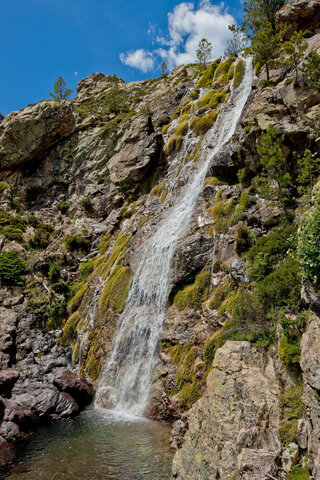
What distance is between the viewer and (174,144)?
3509cm

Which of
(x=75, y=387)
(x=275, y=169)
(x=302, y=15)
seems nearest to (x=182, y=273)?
(x=275, y=169)

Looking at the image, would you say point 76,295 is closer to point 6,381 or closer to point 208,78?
point 6,381

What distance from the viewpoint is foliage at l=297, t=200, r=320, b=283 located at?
23.9ft

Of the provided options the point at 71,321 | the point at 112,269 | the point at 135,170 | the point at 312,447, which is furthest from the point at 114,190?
the point at 312,447

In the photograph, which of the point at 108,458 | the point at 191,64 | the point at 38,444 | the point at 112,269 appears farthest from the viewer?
the point at 191,64

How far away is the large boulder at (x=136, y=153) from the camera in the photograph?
119 ft

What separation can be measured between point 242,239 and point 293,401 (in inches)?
361

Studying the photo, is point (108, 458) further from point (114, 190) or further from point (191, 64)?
point (191, 64)

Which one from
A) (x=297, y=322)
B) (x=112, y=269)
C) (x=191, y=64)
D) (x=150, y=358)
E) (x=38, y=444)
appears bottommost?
(x=38, y=444)

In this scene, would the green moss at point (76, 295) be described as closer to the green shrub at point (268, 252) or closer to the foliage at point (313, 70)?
the green shrub at point (268, 252)

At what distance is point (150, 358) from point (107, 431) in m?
4.15

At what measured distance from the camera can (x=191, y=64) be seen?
223 feet

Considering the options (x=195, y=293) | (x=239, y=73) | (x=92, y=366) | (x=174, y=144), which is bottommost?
(x=92, y=366)

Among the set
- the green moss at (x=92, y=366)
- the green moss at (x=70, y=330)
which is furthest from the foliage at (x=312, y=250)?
the green moss at (x=70, y=330)
